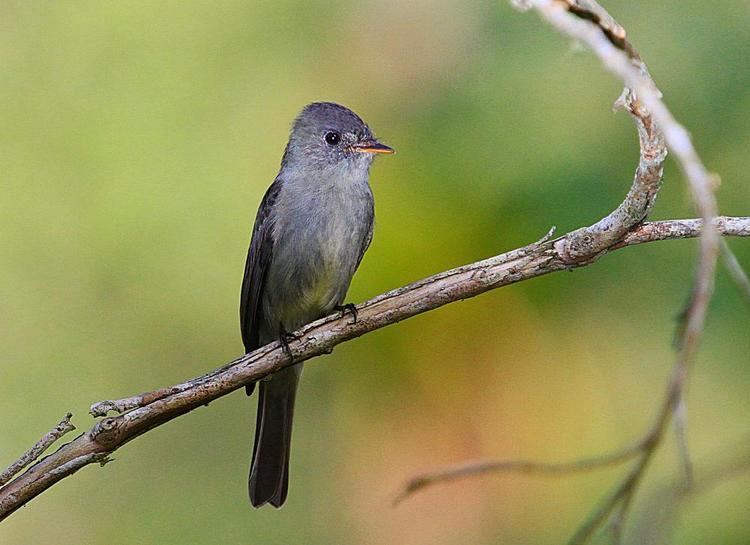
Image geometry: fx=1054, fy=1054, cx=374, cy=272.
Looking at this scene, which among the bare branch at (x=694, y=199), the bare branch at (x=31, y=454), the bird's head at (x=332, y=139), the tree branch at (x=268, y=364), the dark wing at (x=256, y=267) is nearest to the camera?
the bare branch at (x=694, y=199)

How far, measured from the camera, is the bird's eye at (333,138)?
4.38 m

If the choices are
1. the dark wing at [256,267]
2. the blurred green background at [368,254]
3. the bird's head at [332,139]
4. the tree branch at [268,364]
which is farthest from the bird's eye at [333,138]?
the tree branch at [268,364]

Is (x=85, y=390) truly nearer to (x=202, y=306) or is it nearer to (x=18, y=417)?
(x=18, y=417)

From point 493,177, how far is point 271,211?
99 cm

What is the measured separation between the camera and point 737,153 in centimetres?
318

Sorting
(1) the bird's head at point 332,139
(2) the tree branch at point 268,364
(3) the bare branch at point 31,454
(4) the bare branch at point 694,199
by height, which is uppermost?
(1) the bird's head at point 332,139

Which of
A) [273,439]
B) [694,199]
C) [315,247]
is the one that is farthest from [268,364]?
[694,199]

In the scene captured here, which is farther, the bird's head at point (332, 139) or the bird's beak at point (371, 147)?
the bird's head at point (332, 139)

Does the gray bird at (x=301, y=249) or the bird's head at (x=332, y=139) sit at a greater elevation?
the bird's head at (x=332, y=139)

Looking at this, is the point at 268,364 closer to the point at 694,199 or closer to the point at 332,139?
the point at 332,139

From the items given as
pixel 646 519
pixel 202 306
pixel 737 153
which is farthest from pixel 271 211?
pixel 646 519

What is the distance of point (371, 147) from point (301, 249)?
508mm

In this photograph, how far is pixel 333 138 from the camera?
173 inches

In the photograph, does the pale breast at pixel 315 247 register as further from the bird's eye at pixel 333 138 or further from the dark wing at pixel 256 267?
the bird's eye at pixel 333 138
